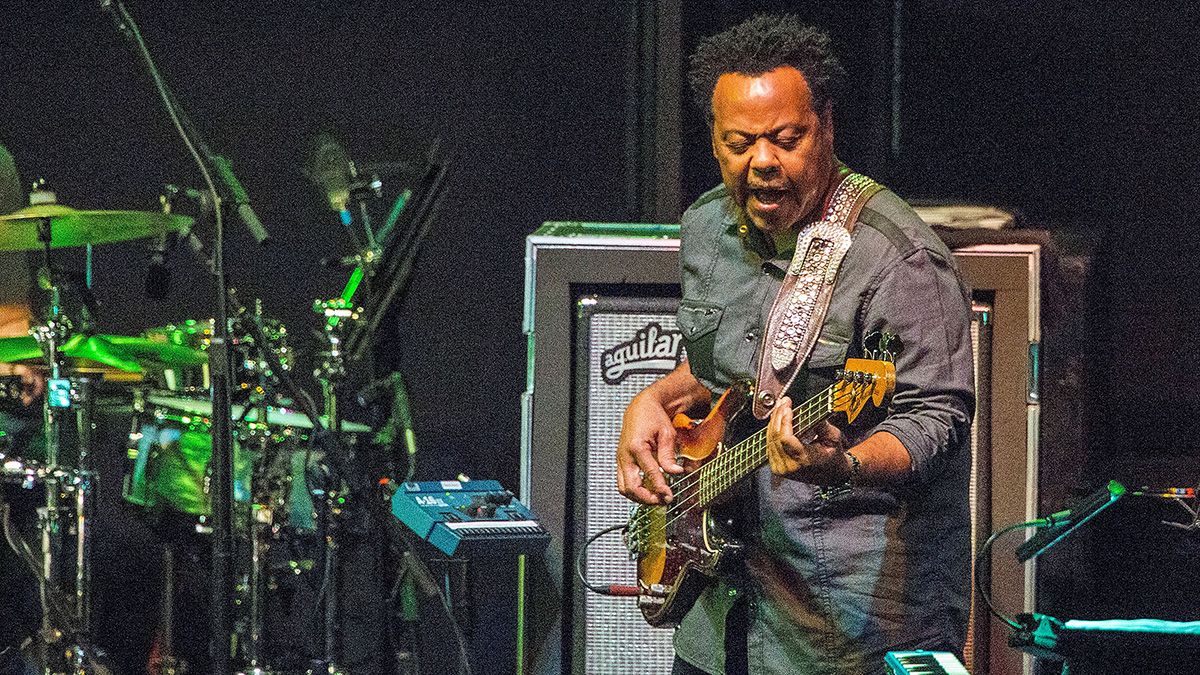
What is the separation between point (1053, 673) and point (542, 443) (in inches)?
52.9

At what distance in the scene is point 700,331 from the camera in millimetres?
2645

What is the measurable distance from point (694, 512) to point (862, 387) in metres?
0.51

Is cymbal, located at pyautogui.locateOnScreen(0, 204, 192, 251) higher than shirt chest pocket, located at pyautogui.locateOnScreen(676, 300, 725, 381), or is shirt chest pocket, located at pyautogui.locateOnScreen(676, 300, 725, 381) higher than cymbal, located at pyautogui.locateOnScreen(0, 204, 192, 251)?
cymbal, located at pyautogui.locateOnScreen(0, 204, 192, 251)

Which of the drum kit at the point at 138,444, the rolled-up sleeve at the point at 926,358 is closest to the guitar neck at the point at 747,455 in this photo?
the rolled-up sleeve at the point at 926,358

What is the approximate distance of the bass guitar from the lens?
2.42 metres

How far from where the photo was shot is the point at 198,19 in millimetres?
5371

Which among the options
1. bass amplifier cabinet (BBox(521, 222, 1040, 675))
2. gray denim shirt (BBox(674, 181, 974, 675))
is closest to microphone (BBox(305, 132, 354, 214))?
bass amplifier cabinet (BBox(521, 222, 1040, 675))

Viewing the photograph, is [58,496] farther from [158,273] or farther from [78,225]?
[158,273]

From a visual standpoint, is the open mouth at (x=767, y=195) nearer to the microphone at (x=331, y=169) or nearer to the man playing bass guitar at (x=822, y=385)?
the man playing bass guitar at (x=822, y=385)

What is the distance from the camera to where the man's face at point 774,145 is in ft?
7.89

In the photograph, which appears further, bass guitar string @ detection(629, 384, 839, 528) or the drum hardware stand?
the drum hardware stand

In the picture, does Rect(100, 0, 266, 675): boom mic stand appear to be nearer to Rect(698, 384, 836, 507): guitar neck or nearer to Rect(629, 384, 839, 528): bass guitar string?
Rect(629, 384, 839, 528): bass guitar string

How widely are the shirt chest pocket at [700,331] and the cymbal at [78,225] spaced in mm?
2514

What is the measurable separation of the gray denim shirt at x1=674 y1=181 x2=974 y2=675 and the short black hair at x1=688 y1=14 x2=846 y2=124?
225 millimetres
